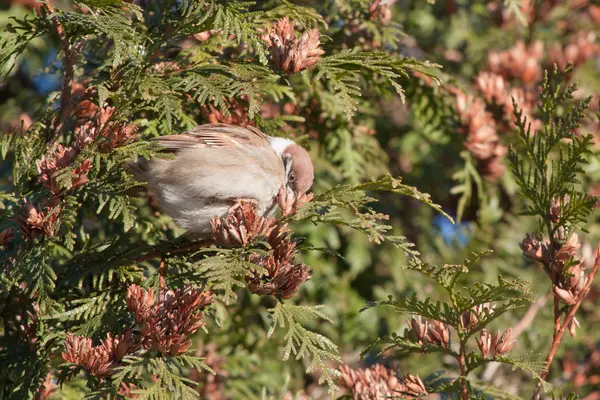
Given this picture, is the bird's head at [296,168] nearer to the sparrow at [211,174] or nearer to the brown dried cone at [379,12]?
the sparrow at [211,174]

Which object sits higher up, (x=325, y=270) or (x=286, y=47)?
(x=286, y=47)

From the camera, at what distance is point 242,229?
5.20 feet

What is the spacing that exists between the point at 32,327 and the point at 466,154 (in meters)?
1.72

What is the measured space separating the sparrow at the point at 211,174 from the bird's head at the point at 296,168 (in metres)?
0.05

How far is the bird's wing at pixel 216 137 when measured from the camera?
6.53 ft

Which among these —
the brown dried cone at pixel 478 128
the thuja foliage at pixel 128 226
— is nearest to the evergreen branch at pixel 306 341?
the thuja foliage at pixel 128 226

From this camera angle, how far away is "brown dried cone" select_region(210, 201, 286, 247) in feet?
5.22

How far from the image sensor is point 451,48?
3.62 m

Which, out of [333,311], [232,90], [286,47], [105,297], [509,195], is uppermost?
[286,47]

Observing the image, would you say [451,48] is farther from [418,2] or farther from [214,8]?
[214,8]

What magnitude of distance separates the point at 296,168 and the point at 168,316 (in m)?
0.82

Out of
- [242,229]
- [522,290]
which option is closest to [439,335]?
[522,290]

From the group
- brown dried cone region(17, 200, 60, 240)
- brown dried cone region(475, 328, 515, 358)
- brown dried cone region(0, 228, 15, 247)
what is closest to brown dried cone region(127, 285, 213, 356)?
brown dried cone region(17, 200, 60, 240)

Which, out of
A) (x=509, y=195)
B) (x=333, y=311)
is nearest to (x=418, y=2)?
(x=509, y=195)
